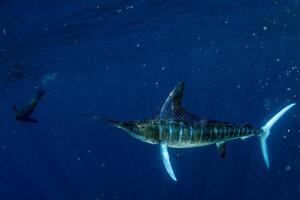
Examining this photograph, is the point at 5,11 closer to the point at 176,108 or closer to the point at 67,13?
the point at 67,13

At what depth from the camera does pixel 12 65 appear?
93.1 feet

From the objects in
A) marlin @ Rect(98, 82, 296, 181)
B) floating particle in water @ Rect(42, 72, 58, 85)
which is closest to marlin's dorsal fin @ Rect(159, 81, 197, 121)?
marlin @ Rect(98, 82, 296, 181)

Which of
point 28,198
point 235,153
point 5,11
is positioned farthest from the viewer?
point 28,198

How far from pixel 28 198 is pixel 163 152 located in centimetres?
7416

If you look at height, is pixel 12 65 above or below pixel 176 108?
below

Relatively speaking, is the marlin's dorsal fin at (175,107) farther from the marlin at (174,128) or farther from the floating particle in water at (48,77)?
the floating particle in water at (48,77)

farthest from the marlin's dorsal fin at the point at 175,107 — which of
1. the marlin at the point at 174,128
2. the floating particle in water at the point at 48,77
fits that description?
the floating particle in water at the point at 48,77

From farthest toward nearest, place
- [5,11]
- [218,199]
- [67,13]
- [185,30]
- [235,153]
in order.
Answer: [185,30] < [235,153] < [218,199] < [67,13] < [5,11]

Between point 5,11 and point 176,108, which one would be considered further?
point 5,11

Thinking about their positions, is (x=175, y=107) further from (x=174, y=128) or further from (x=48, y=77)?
(x=48, y=77)

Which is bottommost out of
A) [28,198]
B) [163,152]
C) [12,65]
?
[28,198]

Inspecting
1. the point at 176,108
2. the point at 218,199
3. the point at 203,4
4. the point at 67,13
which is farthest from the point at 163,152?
the point at 218,199

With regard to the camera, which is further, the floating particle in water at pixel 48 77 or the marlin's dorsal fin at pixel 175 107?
the floating particle in water at pixel 48 77

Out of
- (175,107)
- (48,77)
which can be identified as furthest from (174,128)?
(48,77)
